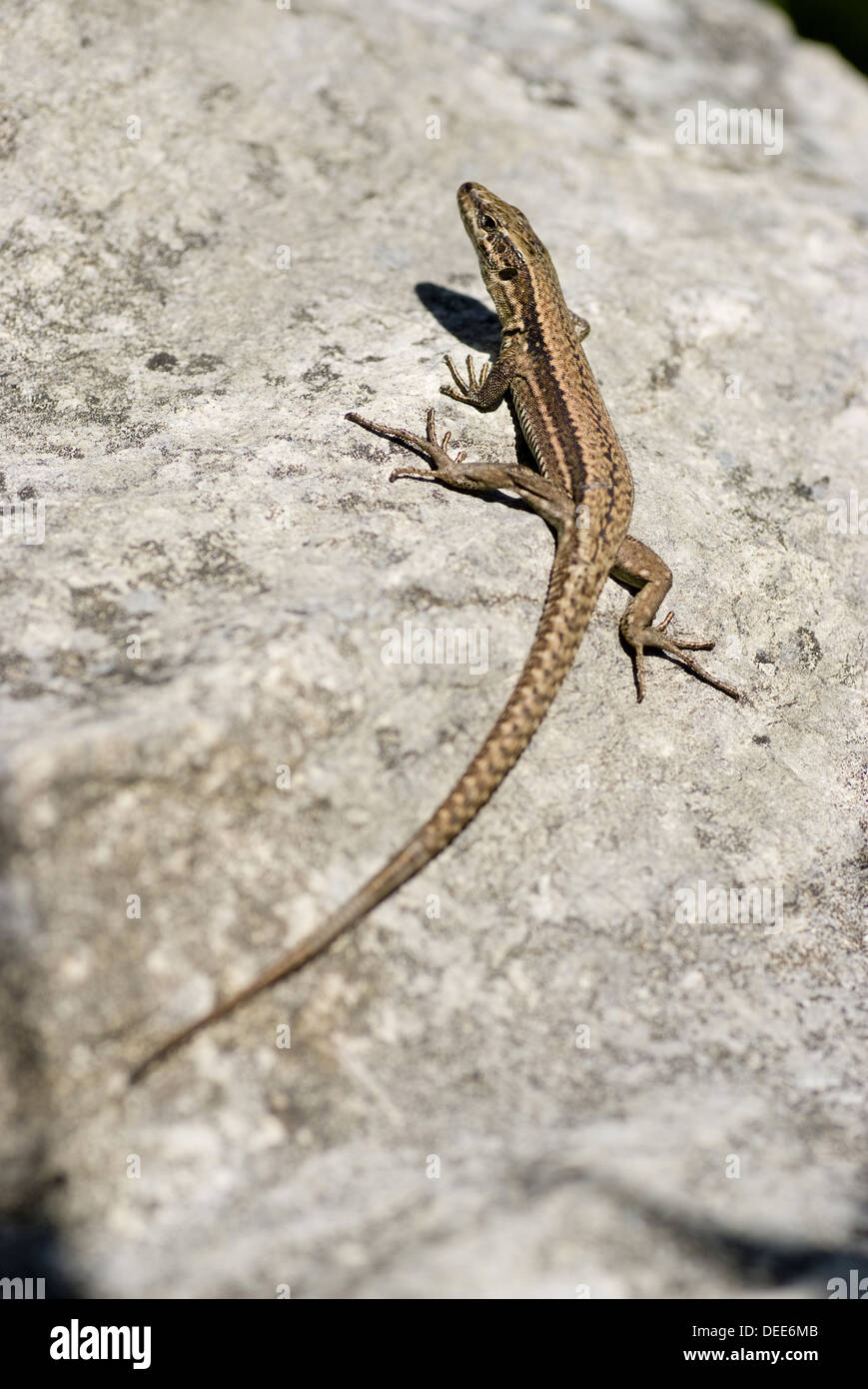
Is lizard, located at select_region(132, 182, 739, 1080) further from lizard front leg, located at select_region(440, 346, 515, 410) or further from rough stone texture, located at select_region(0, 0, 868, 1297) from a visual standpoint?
rough stone texture, located at select_region(0, 0, 868, 1297)

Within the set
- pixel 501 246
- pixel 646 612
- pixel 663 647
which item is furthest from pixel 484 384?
pixel 663 647

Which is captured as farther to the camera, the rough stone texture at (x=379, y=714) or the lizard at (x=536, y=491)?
the lizard at (x=536, y=491)

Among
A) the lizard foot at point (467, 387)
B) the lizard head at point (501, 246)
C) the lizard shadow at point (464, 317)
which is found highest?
the lizard head at point (501, 246)

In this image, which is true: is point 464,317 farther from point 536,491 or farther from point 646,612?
point 646,612

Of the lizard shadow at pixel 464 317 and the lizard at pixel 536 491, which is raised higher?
the lizard shadow at pixel 464 317

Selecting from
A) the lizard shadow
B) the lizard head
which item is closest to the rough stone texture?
the lizard shadow

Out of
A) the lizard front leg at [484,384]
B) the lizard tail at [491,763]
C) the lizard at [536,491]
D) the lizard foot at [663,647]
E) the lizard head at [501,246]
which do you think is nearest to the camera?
the lizard tail at [491,763]

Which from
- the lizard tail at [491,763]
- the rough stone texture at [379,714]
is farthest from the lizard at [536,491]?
the rough stone texture at [379,714]

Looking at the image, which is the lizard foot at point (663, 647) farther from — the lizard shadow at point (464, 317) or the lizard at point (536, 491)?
the lizard shadow at point (464, 317)
